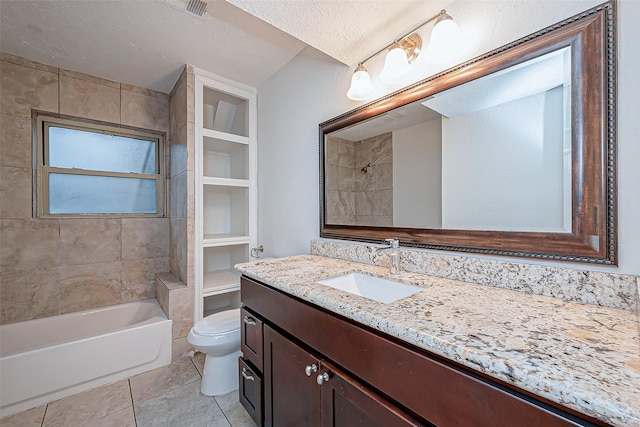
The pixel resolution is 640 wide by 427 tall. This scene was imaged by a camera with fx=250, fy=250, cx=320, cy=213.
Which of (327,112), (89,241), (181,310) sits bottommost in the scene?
(181,310)

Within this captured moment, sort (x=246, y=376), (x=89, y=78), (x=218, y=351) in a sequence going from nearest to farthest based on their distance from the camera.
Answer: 1. (x=246, y=376)
2. (x=218, y=351)
3. (x=89, y=78)

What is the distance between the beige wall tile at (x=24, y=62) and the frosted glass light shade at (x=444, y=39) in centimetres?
299

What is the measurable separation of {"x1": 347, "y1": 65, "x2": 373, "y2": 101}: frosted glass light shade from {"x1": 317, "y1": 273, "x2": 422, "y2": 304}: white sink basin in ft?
3.23

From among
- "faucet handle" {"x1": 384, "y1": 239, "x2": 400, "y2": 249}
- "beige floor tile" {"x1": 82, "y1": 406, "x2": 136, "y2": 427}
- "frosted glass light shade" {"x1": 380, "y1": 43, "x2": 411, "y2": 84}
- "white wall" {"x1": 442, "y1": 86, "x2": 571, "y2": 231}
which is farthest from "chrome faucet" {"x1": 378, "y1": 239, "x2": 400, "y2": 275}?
"beige floor tile" {"x1": 82, "y1": 406, "x2": 136, "y2": 427}

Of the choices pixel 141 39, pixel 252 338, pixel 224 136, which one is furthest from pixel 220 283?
pixel 141 39

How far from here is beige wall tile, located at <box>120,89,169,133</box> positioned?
2451 mm

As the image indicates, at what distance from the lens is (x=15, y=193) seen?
6.59 ft

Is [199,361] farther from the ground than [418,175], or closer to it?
closer to it

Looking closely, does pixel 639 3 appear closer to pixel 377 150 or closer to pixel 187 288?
pixel 377 150

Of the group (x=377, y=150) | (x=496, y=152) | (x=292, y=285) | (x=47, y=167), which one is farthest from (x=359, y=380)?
(x=47, y=167)

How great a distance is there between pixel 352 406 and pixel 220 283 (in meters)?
1.90

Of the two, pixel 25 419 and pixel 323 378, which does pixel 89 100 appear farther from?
pixel 323 378

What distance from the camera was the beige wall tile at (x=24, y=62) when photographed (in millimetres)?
1944

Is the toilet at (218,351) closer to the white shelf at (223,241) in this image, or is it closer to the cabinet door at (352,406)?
the white shelf at (223,241)
